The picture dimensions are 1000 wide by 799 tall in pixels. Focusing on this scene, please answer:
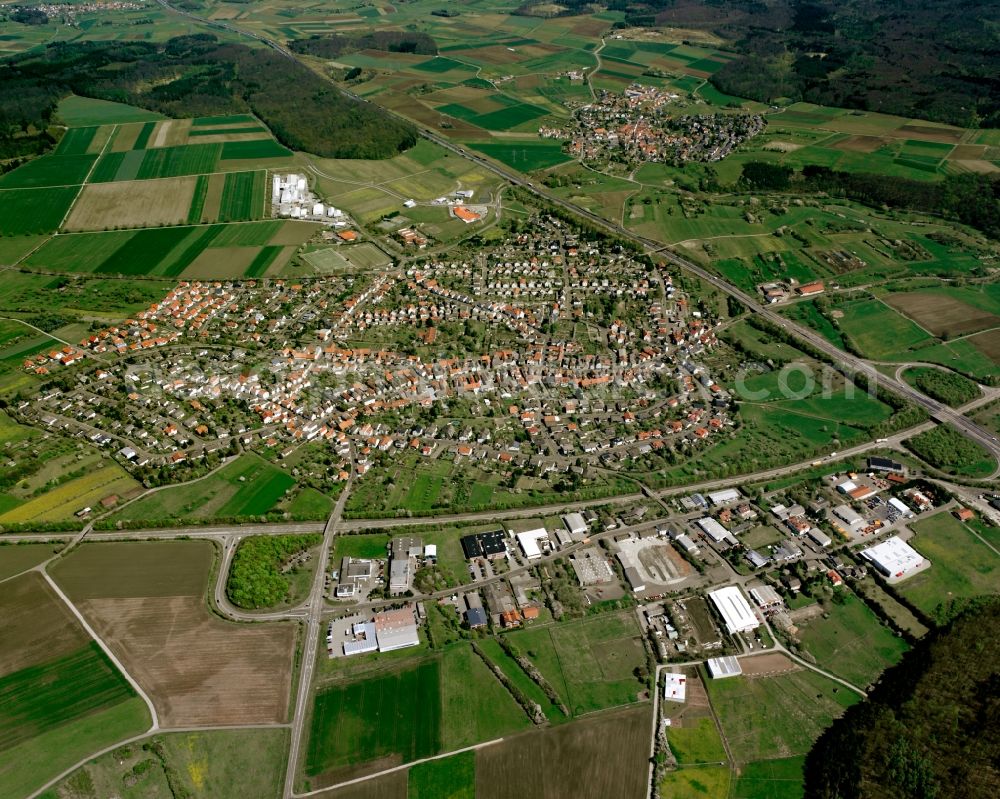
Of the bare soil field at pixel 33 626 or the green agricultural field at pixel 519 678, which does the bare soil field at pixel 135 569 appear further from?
the green agricultural field at pixel 519 678

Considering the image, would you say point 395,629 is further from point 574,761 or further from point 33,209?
point 33,209

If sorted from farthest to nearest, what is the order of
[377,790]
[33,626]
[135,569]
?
[135,569] → [33,626] → [377,790]

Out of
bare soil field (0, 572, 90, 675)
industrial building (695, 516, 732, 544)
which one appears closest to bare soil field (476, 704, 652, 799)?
industrial building (695, 516, 732, 544)

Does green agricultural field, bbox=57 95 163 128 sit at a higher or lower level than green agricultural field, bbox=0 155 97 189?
higher

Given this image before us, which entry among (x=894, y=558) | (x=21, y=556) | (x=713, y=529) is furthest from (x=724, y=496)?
(x=21, y=556)

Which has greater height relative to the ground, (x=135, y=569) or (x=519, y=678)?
(x=135, y=569)

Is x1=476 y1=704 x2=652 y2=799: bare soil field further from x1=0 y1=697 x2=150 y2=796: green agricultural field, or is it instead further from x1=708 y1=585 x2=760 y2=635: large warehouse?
x1=0 y1=697 x2=150 y2=796: green agricultural field

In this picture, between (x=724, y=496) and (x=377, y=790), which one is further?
(x=724, y=496)
